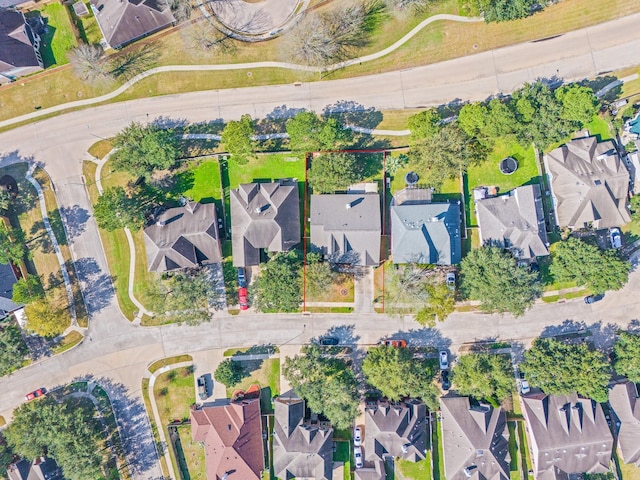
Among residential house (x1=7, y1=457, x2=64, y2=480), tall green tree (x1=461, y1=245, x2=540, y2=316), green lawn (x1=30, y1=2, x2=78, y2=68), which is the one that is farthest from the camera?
green lawn (x1=30, y1=2, x2=78, y2=68)

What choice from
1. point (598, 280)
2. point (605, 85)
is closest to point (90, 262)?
point (598, 280)

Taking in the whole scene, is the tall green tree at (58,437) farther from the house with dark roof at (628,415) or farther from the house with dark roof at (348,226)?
the house with dark roof at (628,415)

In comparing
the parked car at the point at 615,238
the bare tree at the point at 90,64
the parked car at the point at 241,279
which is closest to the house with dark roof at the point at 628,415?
the parked car at the point at 615,238

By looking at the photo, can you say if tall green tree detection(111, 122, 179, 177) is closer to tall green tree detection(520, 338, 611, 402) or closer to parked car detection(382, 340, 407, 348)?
parked car detection(382, 340, 407, 348)

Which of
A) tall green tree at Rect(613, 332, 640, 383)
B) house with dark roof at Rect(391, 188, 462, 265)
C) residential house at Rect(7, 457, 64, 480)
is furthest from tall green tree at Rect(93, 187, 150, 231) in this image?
tall green tree at Rect(613, 332, 640, 383)

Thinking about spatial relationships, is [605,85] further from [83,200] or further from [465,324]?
[83,200]

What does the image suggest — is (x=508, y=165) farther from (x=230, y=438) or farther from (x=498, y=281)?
(x=230, y=438)
